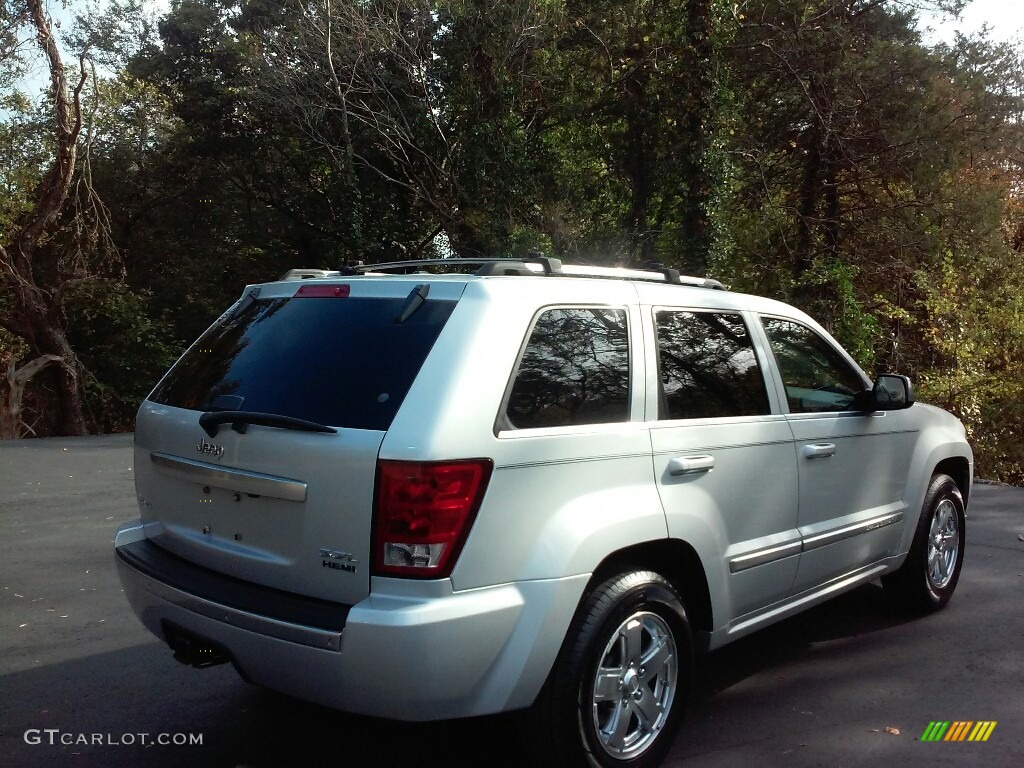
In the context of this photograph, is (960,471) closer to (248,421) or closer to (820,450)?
(820,450)

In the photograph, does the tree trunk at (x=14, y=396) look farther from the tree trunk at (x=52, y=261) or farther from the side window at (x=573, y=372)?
the side window at (x=573, y=372)

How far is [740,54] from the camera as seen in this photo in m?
21.7

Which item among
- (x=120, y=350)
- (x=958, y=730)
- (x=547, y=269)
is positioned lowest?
(x=958, y=730)

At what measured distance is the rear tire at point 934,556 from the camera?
5402 mm

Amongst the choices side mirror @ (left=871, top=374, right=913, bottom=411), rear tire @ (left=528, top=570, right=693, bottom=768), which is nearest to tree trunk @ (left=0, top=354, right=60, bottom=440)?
side mirror @ (left=871, top=374, right=913, bottom=411)

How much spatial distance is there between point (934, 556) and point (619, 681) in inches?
123

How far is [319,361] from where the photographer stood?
10.9ft

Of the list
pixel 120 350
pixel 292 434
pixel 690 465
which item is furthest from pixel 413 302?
pixel 120 350

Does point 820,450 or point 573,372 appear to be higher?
point 573,372

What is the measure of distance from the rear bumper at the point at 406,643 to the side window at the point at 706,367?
1015 mm

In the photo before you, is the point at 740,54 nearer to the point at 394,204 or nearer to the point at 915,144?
the point at 915,144

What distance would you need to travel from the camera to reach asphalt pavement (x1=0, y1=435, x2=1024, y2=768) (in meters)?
3.75

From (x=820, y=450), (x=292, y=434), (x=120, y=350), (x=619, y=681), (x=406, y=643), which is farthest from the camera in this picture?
(x=120, y=350)

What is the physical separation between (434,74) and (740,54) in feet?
23.8
